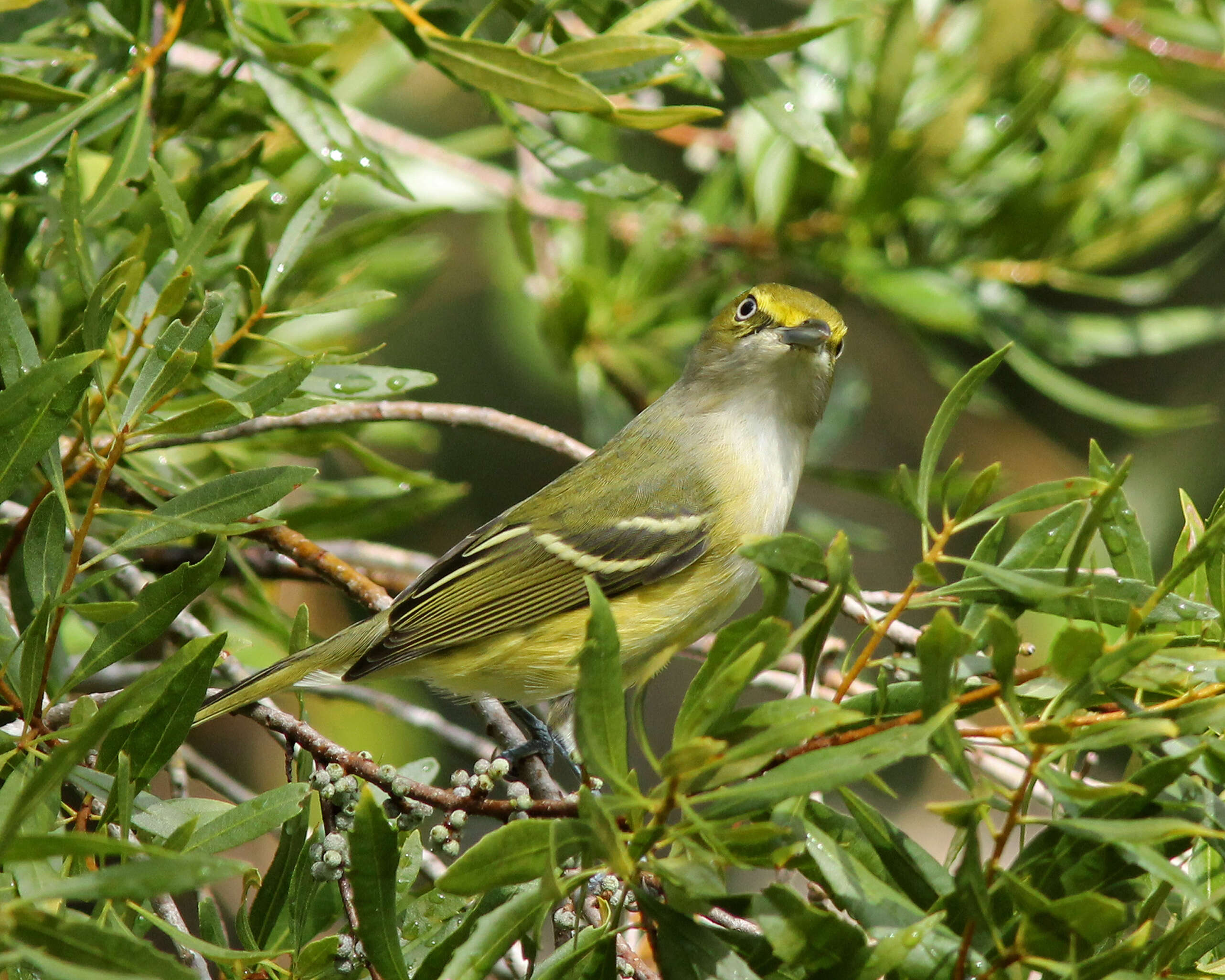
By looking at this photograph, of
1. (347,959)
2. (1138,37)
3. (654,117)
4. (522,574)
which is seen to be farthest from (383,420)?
(1138,37)

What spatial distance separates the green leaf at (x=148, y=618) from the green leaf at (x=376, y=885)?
389mm

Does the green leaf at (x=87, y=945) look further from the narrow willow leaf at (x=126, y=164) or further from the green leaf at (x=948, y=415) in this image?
the narrow willow leaf at (x=126, y=164)

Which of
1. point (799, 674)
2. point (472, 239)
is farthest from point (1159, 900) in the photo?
point (472, 239)

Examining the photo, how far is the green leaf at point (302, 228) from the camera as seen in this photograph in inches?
75.9

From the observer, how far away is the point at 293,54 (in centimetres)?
201

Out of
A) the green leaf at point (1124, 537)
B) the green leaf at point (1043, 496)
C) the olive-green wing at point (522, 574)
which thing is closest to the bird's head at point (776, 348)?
the olive-green wing at point (522, 574)

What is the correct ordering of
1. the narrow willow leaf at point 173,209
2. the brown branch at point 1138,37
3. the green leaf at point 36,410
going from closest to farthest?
1. the green leaf at point 36,410
2. the narrow willow leaf at point 173,209
3. the brown branch at point 1138,37

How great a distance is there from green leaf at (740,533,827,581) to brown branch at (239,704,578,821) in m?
0.41

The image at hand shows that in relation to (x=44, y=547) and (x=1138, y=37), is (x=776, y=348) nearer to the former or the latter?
(x=1138, y=37)

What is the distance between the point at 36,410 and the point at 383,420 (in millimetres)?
980

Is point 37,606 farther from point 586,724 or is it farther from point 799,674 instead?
point 799,674

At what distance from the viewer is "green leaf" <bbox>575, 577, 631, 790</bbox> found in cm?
110

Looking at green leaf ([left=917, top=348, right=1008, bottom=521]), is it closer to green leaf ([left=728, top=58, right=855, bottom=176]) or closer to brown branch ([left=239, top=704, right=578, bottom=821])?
brown branch ([left=239, top=704, right=578, bottom=821])

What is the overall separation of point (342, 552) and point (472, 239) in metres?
2.11
